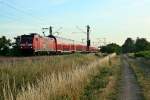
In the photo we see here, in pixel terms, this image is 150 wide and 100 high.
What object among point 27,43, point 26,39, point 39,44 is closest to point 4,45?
point 39,44

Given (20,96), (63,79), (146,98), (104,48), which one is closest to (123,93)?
(146,98)

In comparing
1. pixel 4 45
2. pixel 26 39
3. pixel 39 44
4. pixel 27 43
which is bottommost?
pixel 4 45

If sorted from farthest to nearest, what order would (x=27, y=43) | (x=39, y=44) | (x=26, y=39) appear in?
(x=39, y=44) → (x=26, y=39) → (x=27, y=43)

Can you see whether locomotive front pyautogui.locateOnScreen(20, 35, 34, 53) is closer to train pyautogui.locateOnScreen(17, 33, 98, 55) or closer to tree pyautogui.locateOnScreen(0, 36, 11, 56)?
train pyautogui.locateOnScreen(17, 33, 98, 55)

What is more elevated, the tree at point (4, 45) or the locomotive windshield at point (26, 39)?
the locomotive windshield at point (26, 39)

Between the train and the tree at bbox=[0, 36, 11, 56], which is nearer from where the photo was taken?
the train

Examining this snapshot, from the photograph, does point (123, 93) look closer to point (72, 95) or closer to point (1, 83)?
point (72, 95)

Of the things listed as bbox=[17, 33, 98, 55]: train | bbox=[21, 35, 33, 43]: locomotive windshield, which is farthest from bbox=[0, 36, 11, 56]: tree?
bbox=[21, 35, 33, 43]: locomotive windshield

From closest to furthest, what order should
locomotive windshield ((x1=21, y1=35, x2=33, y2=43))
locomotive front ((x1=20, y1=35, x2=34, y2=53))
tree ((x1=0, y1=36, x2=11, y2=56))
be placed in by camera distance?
1. locomotive front ((x1=20, y1=35, x2=34, y2=53))
2. locomotive windshield ((x1=21, y1=35, x2=33, y2=43))
3. tree ((x1=0, y1=36, x2=11, y2=56))

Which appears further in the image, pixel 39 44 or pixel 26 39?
pixel 39 44

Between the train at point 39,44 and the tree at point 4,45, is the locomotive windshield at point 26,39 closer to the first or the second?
the train at point 39,44

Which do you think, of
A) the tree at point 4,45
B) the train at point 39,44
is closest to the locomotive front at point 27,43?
the train at point 39,44

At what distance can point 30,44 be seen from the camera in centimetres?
4388

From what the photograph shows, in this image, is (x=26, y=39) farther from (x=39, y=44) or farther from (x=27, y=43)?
(x=39, y=44)
